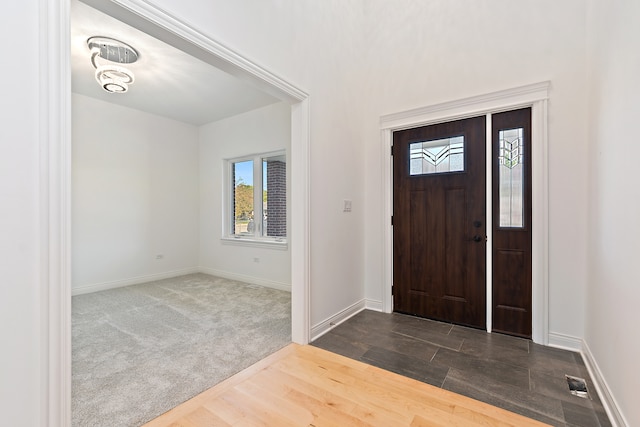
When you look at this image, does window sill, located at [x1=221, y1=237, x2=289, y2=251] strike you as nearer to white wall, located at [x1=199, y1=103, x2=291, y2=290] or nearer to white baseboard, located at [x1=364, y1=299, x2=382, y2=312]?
white wall, located at [x1=199, y1=103, x2=291, y2=290]

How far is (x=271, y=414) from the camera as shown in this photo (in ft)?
5.45

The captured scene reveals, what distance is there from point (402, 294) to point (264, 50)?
2.83 meters

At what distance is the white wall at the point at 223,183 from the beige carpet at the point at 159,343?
0.52 meters

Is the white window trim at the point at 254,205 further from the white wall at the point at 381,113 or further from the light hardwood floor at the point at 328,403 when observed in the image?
→ the light hardwood floor at the point at 328,403

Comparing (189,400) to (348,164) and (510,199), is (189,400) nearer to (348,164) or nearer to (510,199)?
(348,164)

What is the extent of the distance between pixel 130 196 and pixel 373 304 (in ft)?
13.8

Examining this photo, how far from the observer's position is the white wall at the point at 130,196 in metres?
4.21

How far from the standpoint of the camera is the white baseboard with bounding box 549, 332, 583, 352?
2408mm

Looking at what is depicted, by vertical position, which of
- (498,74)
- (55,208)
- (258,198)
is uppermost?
(498,74)

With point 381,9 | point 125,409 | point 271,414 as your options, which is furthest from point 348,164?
point 125,409

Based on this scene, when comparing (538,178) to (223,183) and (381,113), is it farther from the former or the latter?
(223,183)

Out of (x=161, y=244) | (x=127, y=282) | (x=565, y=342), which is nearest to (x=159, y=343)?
(x=127, y=282)

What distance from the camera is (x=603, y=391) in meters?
1.79

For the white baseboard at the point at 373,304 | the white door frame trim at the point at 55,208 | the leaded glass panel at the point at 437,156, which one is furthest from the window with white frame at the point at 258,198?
the white door frame trim at the point at 55,208
